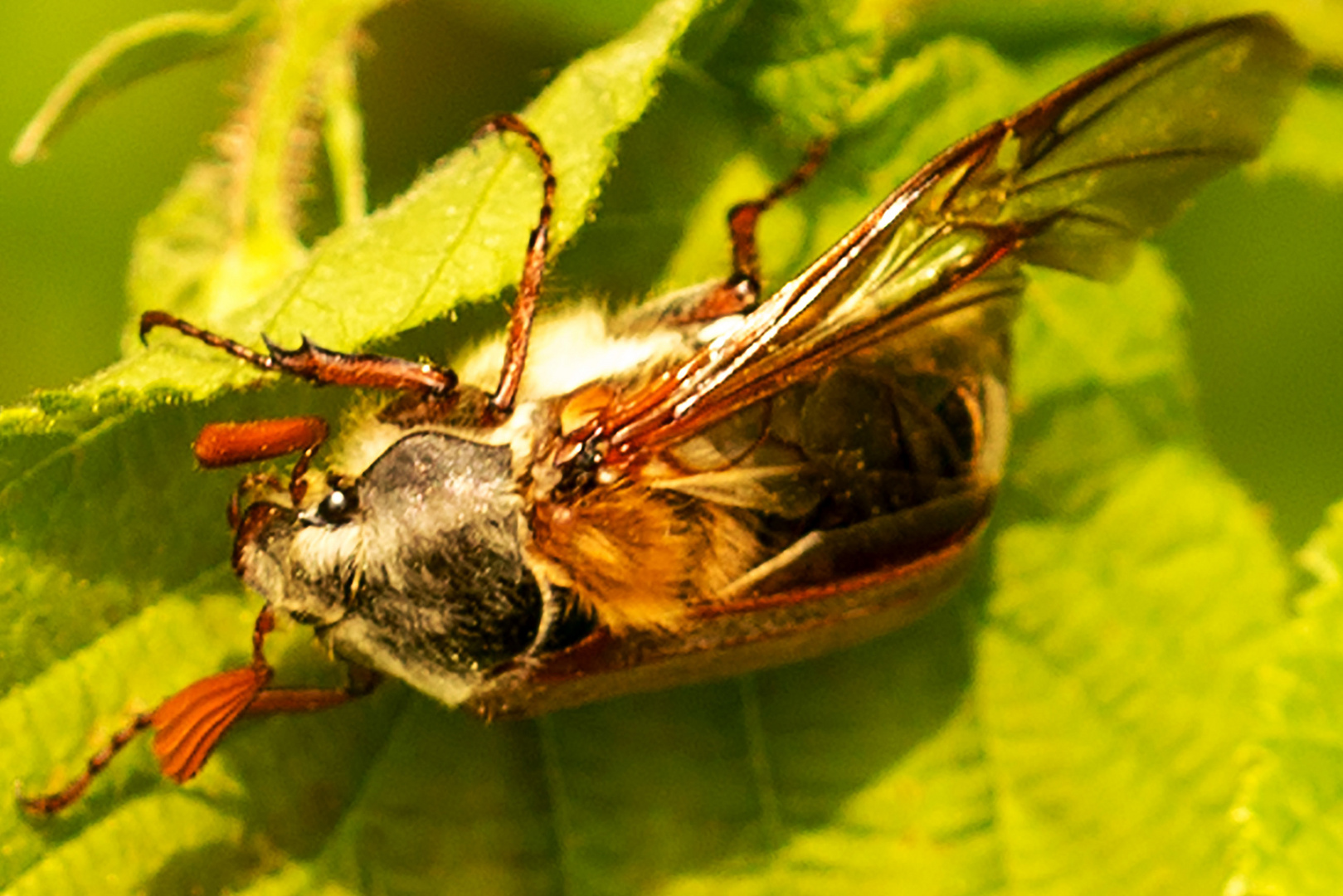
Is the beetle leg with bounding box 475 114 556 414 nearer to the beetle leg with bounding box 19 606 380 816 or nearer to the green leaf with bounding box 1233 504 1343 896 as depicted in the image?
the beetle leg with bounding box 19 606 380 816

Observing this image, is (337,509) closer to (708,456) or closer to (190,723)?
(190,723)

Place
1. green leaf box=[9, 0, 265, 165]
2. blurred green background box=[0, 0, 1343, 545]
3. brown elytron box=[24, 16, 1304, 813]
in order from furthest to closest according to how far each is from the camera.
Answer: blurred green background box=[0, 0, 1343, 545] → green leaf box=[9, 0, 265, 165] → brown elytron box=[24, 16, 1304, 813]

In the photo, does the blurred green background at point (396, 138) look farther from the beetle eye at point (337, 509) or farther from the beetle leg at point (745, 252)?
the beetle eye at point (337, 509)

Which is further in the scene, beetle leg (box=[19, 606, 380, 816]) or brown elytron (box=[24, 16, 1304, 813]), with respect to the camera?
beetle leg (box=[19, 606, 380, 816])

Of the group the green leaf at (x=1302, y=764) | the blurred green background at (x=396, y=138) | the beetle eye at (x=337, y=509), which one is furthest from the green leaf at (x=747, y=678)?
the blurred green background at (x=396, y=138)

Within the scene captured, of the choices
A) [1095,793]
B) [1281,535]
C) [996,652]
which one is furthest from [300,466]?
[1281,535]

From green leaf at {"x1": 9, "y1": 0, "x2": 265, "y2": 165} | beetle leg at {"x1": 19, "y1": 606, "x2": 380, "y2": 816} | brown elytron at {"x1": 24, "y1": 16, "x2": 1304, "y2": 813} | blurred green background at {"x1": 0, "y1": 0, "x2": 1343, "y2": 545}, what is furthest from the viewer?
blurred green background at {"x1": 0, "y1": 0, "x2": 1343, "y2": 545}

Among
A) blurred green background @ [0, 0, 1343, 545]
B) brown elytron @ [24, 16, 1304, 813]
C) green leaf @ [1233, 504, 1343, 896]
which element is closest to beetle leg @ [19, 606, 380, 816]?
brown elytron @ [24, 16, 1304, 813]

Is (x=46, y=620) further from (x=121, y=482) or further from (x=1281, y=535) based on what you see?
(x=1281, y=535)

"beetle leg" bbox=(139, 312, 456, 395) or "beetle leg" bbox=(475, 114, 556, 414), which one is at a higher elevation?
"beetle leg" bbox=(475, 114, 556, 414)
